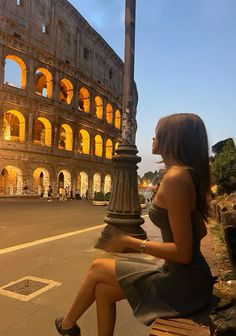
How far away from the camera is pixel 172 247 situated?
6.08 feet

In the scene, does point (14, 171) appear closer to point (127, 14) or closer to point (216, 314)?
point (127, 14)

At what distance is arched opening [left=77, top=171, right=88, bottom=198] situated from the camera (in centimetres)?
4009

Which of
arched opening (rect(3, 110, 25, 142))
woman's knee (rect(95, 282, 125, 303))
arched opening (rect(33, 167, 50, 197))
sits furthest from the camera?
arched opening (rect(33, 167, 50, 197))

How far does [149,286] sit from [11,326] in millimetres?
1945

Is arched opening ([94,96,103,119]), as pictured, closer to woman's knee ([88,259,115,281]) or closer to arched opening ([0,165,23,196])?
arched opening ([0,165,23,196])

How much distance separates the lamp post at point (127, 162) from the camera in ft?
19.8

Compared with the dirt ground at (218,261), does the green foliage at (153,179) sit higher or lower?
higher

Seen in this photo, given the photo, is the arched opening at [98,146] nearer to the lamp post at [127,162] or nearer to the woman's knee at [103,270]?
the lamp post at [127,162]

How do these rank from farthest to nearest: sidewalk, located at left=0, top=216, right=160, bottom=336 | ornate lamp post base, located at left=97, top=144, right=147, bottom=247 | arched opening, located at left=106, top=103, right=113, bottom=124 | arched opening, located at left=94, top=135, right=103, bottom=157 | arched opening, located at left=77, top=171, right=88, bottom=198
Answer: arched opening, located at left=106, top=103, right=113, bottom=124, arched opening, located at left=94, top=135, right=103, bottom=157, arched opening, located at left=77, top=171, right=88, bottom=198, ornate lamp post base, located at left=97, top=144, right=147, bottom=247, sidewalk, located at left=0, top=216, right=160, bottom=336

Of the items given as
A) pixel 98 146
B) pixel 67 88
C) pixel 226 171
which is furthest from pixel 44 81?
pixel 226 171

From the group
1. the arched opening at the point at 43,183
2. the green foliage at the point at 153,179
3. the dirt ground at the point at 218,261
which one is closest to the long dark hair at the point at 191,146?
the green foliage at the point at 153,179

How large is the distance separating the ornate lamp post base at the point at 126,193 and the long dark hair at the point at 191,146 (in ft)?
13.0

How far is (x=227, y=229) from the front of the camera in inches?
149

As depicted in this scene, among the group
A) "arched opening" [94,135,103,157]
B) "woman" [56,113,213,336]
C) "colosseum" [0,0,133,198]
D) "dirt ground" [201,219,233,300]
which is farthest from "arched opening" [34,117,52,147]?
"woman" [56,113,213,336]
